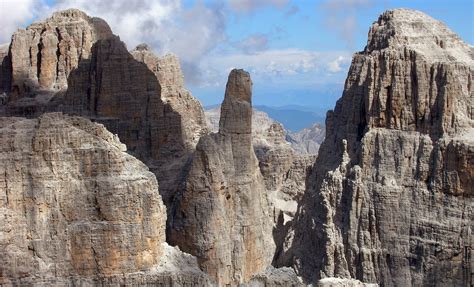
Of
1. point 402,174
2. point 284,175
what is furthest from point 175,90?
point 402,174

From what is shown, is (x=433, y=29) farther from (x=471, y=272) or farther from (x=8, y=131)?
(x=8, y=131)

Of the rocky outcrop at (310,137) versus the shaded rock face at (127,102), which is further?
the rocky outcrop at (310,137)

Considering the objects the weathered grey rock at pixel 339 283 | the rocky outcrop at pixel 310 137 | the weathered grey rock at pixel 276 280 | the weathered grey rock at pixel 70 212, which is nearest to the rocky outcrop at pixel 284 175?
the weathered grey rock at pixel 339 283

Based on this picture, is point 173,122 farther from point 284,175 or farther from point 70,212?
point 70,212

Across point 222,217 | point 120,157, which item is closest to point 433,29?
point 222,217

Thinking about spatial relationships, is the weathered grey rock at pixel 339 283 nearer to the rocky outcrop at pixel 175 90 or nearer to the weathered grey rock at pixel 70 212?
the weathered grey rock at pixel 70 212

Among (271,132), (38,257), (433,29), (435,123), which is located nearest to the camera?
(38,257)

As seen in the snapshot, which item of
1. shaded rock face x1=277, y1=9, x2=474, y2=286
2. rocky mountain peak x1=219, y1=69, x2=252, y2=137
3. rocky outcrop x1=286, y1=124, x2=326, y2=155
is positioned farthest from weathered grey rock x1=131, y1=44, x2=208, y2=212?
rocky outcrop x1=286, y1=124, x2=326, y2=155
